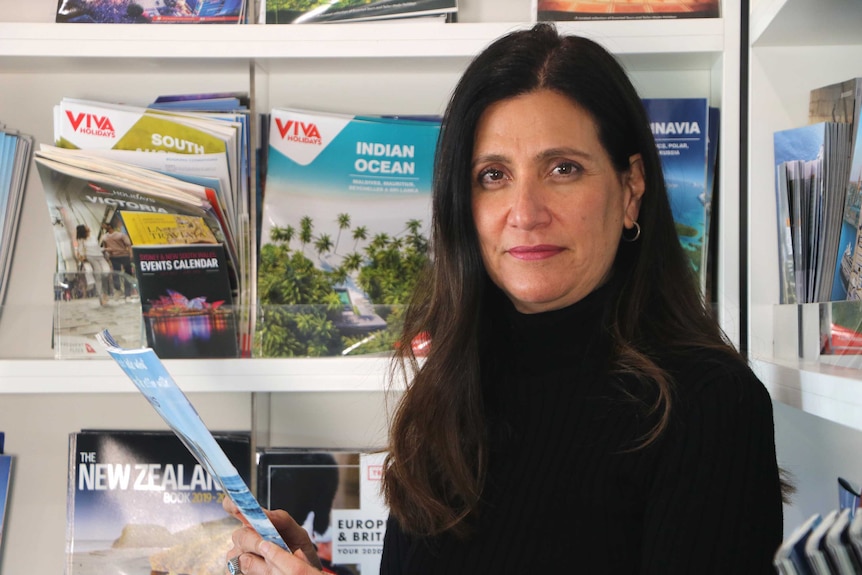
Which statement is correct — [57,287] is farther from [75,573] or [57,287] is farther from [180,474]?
[75,573]

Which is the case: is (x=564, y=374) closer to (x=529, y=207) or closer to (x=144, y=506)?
(x=529, y=207)

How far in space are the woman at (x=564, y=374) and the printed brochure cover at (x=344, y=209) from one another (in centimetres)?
25

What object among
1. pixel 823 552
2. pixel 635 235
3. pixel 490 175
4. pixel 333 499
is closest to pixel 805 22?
pixel 635 235

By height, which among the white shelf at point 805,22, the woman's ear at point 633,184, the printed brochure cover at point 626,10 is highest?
the printed brochure cover at point 626,10

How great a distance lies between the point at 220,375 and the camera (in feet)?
4.42

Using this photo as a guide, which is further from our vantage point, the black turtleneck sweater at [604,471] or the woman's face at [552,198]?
the woman's face at [552,198]

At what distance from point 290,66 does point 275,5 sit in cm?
11

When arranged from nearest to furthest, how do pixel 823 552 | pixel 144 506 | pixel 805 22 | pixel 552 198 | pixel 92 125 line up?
pixel 823 552 < pixel 552 198 < pixel 805 22 < pixel 92 125 < pixel 144 506

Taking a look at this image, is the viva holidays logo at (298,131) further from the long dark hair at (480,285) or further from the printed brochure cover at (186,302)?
the long dark hair at (480,285)

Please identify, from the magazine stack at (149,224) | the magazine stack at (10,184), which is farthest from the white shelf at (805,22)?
the magazine stack at (10,184)

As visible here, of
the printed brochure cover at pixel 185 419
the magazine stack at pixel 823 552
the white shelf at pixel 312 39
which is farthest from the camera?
the white shelf at pixel 312 39

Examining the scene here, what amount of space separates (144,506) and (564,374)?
87cm

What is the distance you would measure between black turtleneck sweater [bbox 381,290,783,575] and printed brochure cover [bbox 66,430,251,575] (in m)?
0.48

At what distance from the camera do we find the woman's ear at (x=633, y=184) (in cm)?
112
